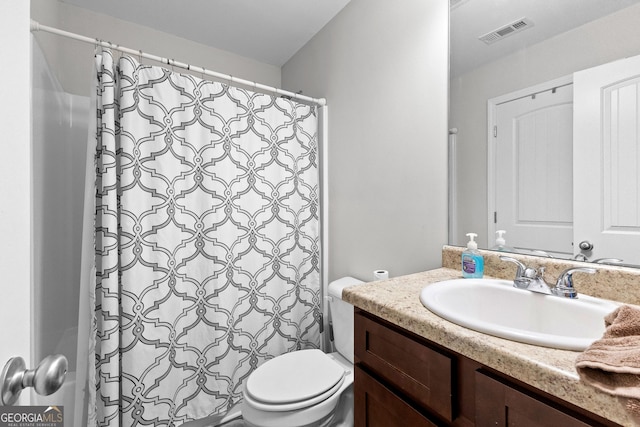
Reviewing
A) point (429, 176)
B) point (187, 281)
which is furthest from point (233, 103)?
point (429, 176)

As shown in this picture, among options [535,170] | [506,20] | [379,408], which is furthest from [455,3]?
[379,408]

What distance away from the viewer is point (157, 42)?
79.3 inches

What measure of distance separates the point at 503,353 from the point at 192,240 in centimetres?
132

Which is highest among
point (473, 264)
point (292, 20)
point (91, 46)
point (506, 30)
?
point (292, 20)

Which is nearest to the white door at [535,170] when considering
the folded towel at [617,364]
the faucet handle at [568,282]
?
the faucet handle at [568,282]

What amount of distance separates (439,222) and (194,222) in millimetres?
1161

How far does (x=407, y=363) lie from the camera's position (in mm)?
725

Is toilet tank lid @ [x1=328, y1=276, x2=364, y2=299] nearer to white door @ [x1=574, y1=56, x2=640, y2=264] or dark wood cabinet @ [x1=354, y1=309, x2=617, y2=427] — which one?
dark wood cabinet @ [x1=354, y1=309, x2=617, y2=427]

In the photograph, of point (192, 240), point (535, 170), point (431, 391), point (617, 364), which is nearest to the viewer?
point (617, 364)

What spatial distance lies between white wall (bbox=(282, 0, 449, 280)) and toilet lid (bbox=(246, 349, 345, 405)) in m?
0.54

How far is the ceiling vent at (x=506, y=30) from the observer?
102 centimetres

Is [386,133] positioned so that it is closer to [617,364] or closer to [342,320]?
[342,320]

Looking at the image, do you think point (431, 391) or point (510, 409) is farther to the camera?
point (431, 391)

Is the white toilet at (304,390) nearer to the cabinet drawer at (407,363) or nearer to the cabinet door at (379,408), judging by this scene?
the cabinet door at (379,408)
